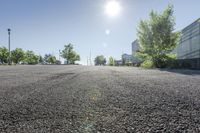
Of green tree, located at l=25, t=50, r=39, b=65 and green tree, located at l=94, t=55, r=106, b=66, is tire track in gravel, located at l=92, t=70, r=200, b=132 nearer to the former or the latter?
green tree, located at l=25, t=50, r=39, b=65

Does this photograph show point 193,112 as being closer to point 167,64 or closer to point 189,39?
point 167,64

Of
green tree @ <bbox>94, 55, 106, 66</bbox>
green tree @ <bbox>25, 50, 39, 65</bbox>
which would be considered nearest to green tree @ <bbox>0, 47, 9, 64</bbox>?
green tree @ <bbox>25, 50, 39, 65</bbox>

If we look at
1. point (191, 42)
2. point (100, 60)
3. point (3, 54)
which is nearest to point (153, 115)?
point (191, 42)

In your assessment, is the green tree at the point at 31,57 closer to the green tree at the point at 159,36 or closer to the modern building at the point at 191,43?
the modern building at the point at 191,43

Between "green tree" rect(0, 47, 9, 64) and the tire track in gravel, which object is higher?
"green tree" rect(0, 47, 9, 64)

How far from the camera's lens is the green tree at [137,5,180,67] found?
1345 inches

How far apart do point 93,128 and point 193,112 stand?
5.27 feet

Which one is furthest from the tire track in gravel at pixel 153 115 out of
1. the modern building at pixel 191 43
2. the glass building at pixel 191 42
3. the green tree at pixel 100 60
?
the green tree at pixel 100 60

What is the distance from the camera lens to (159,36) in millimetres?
34219

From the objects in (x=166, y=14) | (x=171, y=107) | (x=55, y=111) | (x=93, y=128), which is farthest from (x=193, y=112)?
(x=166, y=14)

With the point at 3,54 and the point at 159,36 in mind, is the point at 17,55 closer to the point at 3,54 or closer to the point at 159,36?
the point at 3,54

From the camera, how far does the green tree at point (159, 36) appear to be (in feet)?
112

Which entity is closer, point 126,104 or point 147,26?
point 126,104

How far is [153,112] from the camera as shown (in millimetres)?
3828
